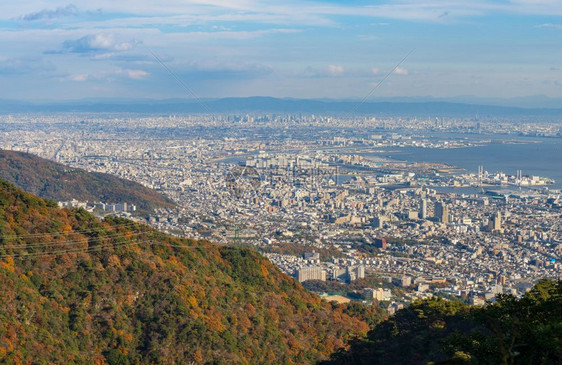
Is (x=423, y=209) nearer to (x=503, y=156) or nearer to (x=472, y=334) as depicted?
(x=472, y=334)

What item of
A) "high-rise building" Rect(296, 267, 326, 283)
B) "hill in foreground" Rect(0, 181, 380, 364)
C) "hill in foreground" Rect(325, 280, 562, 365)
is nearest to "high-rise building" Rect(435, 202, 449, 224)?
"high-rise building" Rect(296, 267, 326, 283)

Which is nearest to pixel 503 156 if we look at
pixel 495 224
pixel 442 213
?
pixel 442 213

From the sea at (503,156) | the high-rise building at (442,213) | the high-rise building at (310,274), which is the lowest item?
the high-rise building at (310,274)

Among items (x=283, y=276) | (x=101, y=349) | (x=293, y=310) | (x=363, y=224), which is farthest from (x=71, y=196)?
(x=101, y=349)

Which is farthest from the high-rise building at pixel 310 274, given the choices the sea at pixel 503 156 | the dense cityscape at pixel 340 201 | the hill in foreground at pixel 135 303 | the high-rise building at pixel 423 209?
the sea at pixel 503 156

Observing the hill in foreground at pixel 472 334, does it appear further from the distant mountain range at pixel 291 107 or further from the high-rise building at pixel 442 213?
the distant mountain range at pixel 291 107
